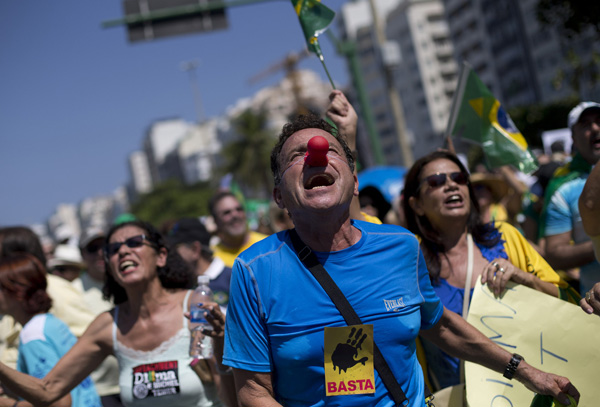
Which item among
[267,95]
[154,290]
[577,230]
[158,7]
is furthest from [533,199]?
[267,95]

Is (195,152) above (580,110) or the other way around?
the other way around

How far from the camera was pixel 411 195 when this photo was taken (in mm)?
4031

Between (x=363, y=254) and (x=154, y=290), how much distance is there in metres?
1.82

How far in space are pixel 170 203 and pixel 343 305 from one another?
3461 inches

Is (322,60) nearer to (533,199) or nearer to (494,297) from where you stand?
(494,297)

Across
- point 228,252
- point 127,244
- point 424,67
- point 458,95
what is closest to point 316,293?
point 127,244

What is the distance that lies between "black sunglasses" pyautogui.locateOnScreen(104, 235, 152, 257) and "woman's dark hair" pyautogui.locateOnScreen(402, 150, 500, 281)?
1.50 metres

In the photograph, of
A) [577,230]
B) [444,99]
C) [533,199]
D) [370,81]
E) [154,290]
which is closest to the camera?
[154,290]

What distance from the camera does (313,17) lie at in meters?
4.38

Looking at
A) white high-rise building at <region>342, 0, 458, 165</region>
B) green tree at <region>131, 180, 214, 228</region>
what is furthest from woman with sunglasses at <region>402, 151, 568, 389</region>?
white high-rise building at <region>342, 0, 458, 165</region>

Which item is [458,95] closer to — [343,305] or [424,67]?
[343,305]

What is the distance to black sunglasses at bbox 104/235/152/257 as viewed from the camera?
159 inches

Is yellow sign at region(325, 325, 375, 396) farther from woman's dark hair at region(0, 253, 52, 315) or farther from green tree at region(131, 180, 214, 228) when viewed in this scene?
green tree at region(131, 180, 214, 228)

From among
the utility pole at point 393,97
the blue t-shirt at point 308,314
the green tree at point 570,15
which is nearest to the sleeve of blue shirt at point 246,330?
the blue t-shirt at point 308,314
